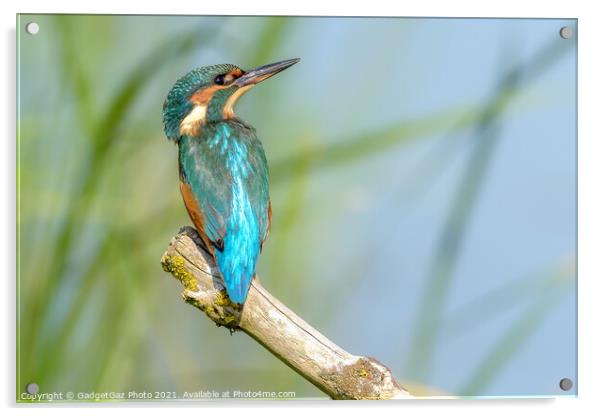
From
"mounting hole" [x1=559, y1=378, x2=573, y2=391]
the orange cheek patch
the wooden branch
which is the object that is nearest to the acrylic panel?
"mounting hole" [x1=559, y1=378, x2=573, y2=391]

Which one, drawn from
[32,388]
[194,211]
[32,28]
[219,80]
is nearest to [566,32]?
[219,80]

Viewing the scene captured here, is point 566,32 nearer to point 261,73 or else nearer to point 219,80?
point 261,73

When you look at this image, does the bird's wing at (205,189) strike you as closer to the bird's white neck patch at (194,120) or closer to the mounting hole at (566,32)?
the bird's white neck patch at (194,120)

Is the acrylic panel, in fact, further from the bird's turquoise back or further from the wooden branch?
the wooden branch

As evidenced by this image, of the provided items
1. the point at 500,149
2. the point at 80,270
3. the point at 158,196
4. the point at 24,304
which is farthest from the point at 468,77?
the point at 24,304

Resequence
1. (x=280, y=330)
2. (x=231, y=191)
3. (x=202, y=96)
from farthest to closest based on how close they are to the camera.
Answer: (x=202, y=96), (x=231, y=191), (x=280, y=330)

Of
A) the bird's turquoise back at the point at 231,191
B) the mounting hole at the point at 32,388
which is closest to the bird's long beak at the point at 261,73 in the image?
the bird's turquoise back at the point at 231,191
